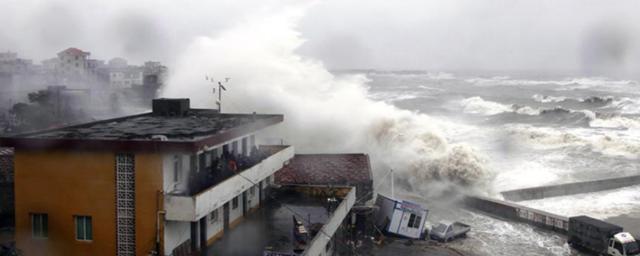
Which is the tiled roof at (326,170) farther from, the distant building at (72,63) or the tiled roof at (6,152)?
the distant building at (72,63)

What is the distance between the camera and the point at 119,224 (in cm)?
1123

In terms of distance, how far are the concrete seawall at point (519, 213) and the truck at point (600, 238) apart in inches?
47.3

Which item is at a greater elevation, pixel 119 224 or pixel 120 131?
pixel 120 131

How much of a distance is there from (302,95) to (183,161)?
23639 mm

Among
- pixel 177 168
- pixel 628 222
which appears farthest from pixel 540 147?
pixel 177 168

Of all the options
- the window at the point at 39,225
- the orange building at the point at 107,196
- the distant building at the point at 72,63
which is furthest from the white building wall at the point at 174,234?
the distant building at the point at 72,63

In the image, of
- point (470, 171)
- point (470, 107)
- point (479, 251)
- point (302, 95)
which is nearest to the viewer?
point (479, 251)

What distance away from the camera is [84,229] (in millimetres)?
11461

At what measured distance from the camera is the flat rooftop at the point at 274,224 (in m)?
13.1

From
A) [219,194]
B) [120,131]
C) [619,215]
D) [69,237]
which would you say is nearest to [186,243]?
[219,194]

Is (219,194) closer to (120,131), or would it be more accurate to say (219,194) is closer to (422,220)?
(120,131)

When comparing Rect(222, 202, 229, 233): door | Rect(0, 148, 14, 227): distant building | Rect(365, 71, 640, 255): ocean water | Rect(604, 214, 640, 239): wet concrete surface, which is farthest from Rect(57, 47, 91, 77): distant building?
Rect(604, 214, 640, 239): wet concrete surface

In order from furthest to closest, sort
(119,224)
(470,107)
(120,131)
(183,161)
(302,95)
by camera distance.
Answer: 1. (470,107)
2. (302,95)
3. (120,131)
4. (183,161)
5. (119,224)

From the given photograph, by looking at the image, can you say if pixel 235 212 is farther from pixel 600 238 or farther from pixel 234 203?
pixel 600 238
